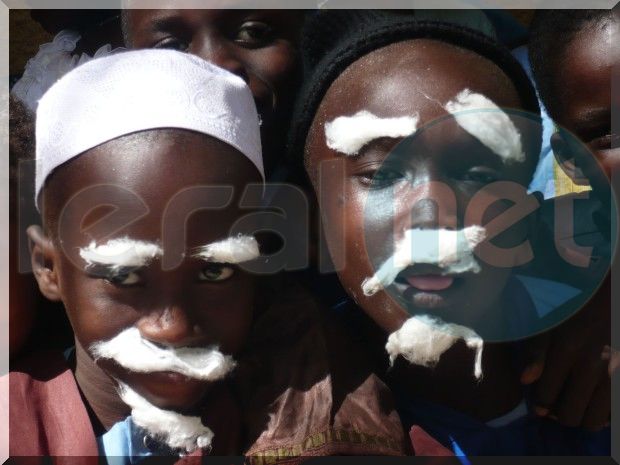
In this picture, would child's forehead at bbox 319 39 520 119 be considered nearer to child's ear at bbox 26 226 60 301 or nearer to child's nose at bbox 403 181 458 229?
child's nose at bbox 403 181 458 229

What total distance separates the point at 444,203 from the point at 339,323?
39 cm

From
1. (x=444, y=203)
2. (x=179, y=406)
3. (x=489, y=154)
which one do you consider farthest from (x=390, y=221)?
(x=179, y=406)

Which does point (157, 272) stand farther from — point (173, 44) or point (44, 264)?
point (173, 44)

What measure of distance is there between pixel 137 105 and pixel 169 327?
421mm

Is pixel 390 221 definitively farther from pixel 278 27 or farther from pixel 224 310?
pixel 278 27

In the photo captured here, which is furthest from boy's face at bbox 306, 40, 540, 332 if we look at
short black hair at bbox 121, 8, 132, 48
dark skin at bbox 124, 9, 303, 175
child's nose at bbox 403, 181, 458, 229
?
short black hair at bbox 121, 8, 132, 48

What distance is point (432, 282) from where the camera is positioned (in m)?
1.49

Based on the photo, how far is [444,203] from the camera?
1455mm

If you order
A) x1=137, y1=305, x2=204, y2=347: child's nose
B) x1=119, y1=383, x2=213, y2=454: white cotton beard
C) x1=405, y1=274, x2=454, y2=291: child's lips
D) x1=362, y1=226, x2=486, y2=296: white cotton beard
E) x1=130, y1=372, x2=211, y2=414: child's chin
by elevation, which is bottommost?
x1=119, y1=383, x2=213, y2=454: white cotton beard

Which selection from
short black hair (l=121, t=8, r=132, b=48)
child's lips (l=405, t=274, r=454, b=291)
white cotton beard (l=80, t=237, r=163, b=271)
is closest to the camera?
white cotton beard (l=80, t=237, r=163, b=271)

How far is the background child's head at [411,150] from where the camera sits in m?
1.47

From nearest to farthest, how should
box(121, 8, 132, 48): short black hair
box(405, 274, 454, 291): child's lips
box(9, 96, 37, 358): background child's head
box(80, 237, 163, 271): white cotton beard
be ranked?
box(80, 237, 163, 271): white cotton beard
box(405, 274, 454, 291): child's lips
box(9, 96, 37, 358): background child's head
box(121, 8, 132, 48): short black hair

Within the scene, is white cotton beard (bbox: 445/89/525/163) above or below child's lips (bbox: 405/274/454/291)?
above

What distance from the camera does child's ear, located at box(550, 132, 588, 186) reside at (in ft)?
5.88
